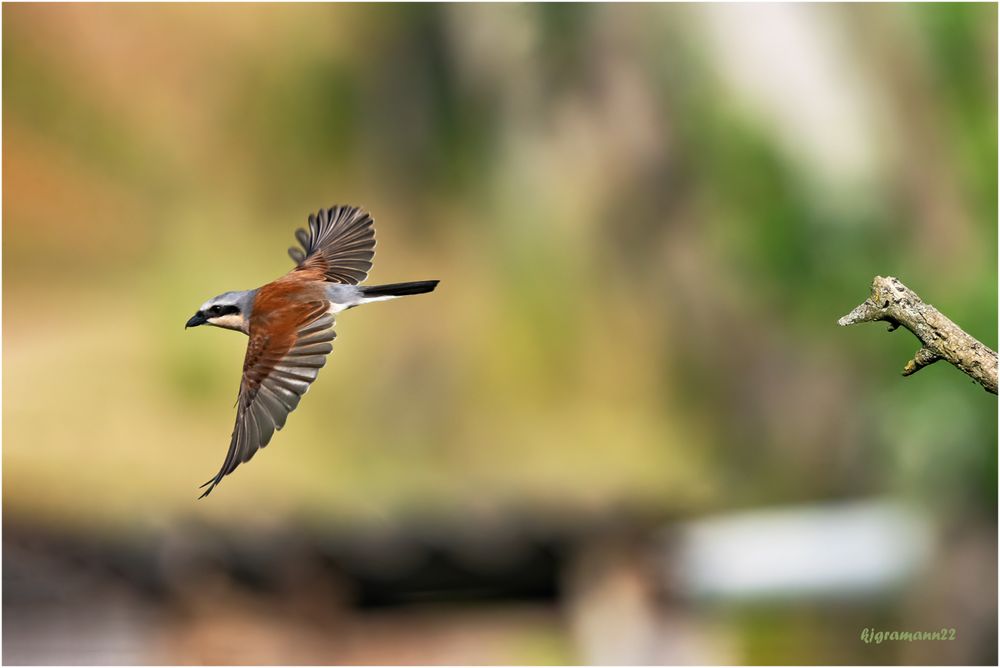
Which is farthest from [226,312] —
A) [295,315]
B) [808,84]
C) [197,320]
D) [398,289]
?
[808,84]

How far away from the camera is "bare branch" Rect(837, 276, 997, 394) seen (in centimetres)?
214

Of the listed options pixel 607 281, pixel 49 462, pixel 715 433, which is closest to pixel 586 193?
pixel 607 281

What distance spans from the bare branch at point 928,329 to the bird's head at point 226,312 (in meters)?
2.22

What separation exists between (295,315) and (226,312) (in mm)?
380

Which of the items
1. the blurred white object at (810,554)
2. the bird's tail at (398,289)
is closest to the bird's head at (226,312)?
the bird's tail at (398,289)

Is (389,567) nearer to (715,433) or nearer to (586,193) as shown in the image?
(715,433)

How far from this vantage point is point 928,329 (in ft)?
7.18

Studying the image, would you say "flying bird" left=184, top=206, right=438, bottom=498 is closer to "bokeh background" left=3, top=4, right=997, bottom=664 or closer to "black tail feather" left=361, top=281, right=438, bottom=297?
"black tail feather" left=361, top=281, right=438, bottom=297

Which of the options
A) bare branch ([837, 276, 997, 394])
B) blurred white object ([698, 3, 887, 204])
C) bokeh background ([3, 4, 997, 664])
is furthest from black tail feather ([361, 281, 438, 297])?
blurred white object ([698, 3, 887, 204])

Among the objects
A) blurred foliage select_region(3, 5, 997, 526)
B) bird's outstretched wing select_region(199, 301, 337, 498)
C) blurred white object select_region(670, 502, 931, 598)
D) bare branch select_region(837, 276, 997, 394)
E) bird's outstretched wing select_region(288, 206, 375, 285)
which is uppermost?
blurred foliage select_region(3, 5, 997, 526)

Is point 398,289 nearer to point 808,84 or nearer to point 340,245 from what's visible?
point 340,245

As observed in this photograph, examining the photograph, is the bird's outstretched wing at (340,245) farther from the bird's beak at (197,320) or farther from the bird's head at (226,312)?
the bird's beak at (197,320)

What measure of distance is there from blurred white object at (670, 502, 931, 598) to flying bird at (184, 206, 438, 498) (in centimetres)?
522

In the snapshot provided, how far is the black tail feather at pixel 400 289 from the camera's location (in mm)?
3471
